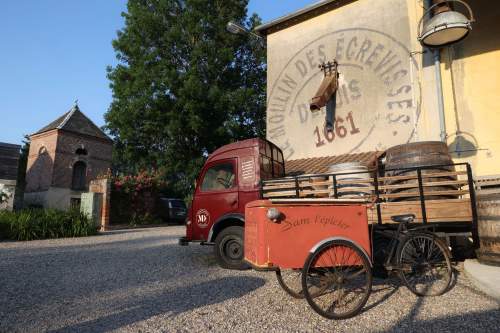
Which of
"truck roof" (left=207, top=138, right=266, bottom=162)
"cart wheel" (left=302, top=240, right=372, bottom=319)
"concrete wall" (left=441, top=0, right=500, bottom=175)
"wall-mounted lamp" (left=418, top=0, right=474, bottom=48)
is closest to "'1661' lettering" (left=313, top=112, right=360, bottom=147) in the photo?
"concrete wall" (left=441, top=0, right=500, bottom=175)

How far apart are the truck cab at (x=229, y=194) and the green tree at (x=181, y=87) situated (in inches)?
464

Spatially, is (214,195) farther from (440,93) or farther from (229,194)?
(440,93)

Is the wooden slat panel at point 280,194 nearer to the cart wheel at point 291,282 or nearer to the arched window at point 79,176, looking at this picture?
the cart wheel at point 291,282

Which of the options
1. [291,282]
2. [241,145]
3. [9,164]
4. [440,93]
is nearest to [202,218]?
[241,145]

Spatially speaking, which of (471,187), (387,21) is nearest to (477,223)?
(471,187)

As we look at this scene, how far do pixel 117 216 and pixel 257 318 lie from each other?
49.0 ft

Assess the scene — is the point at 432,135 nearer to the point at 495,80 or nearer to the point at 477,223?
the point at 495,80

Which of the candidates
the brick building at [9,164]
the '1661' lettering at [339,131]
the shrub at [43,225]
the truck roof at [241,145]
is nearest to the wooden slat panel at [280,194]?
the truck roof at [241,145]

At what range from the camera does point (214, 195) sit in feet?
22.6

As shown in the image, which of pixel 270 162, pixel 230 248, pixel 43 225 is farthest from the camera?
pixel 43 225

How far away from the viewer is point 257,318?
368cm

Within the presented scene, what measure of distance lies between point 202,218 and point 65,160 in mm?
24591

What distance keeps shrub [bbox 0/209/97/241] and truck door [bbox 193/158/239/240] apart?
800 cm

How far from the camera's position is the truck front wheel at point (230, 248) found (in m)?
6.23
